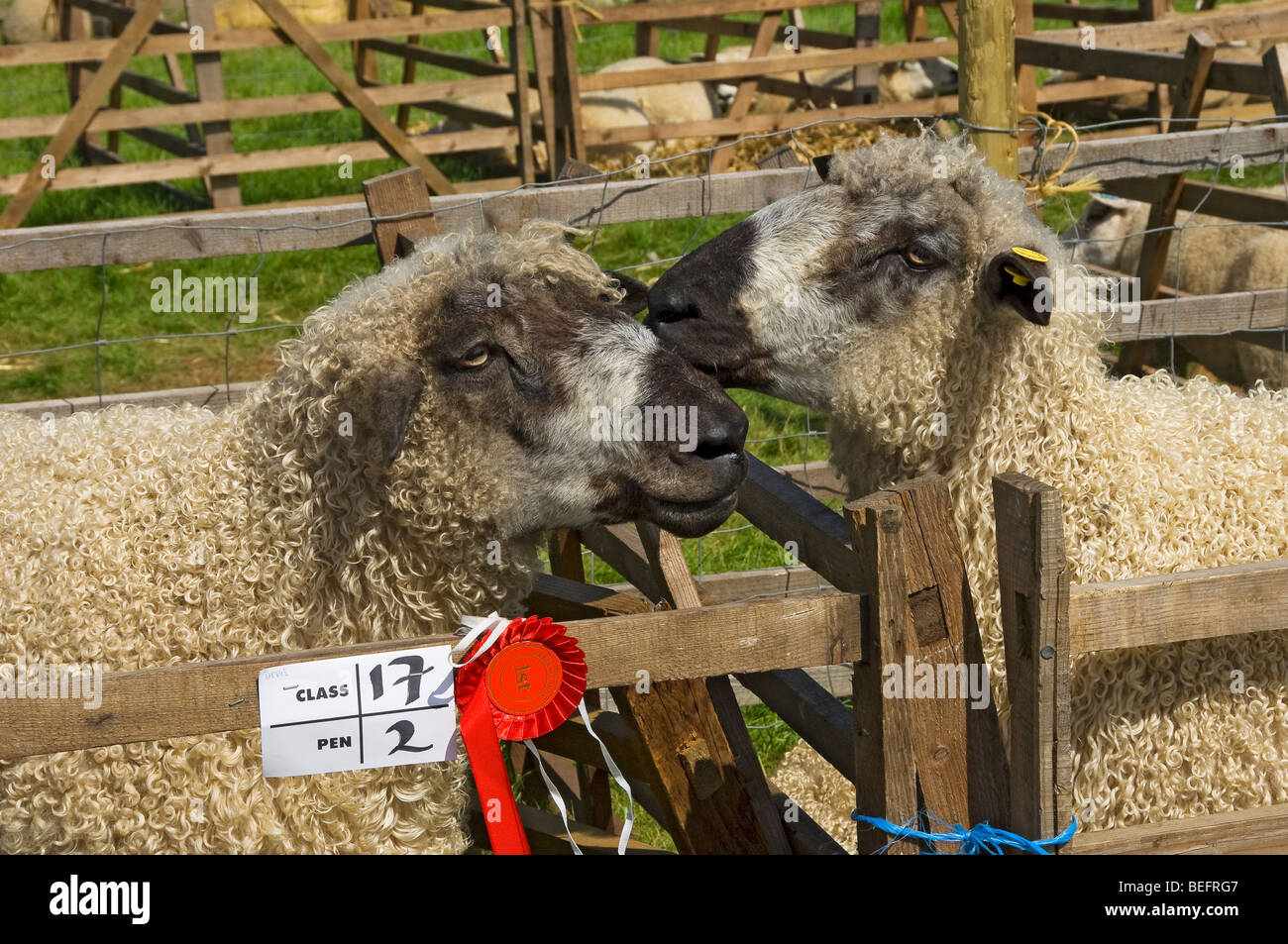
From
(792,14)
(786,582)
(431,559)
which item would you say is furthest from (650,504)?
(792,14)

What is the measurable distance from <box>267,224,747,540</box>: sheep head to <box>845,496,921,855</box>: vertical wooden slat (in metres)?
0.53

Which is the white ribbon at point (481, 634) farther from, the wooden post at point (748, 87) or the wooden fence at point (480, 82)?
the wooden post at point (748, 87)

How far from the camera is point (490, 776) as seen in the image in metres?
2.49

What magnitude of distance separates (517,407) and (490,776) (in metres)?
0.83

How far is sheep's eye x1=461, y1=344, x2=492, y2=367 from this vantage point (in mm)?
2849

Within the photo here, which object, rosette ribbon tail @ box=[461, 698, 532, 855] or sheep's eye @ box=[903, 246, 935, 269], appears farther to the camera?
sheep's eye @ box=[903, 246, 935, 269]

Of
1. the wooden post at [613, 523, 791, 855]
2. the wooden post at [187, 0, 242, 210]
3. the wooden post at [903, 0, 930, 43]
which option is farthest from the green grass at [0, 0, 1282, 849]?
the wooden post at [903, 0, 930, 43]

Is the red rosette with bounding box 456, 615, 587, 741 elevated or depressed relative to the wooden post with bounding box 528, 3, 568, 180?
depressed

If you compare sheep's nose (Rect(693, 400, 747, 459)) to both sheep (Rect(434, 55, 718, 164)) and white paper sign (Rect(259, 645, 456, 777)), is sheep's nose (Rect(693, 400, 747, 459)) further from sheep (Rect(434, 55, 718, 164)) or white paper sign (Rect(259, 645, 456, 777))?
sheep (Rect(434, 55, 718, 164))

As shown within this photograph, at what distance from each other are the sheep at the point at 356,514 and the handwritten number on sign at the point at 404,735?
24.2 inches

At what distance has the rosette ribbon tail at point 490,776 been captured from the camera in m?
2.46

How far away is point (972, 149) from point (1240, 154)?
2.56 metres

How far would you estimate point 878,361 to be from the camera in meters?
3.41

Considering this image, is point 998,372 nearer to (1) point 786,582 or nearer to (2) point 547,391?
(2) point 547,391
